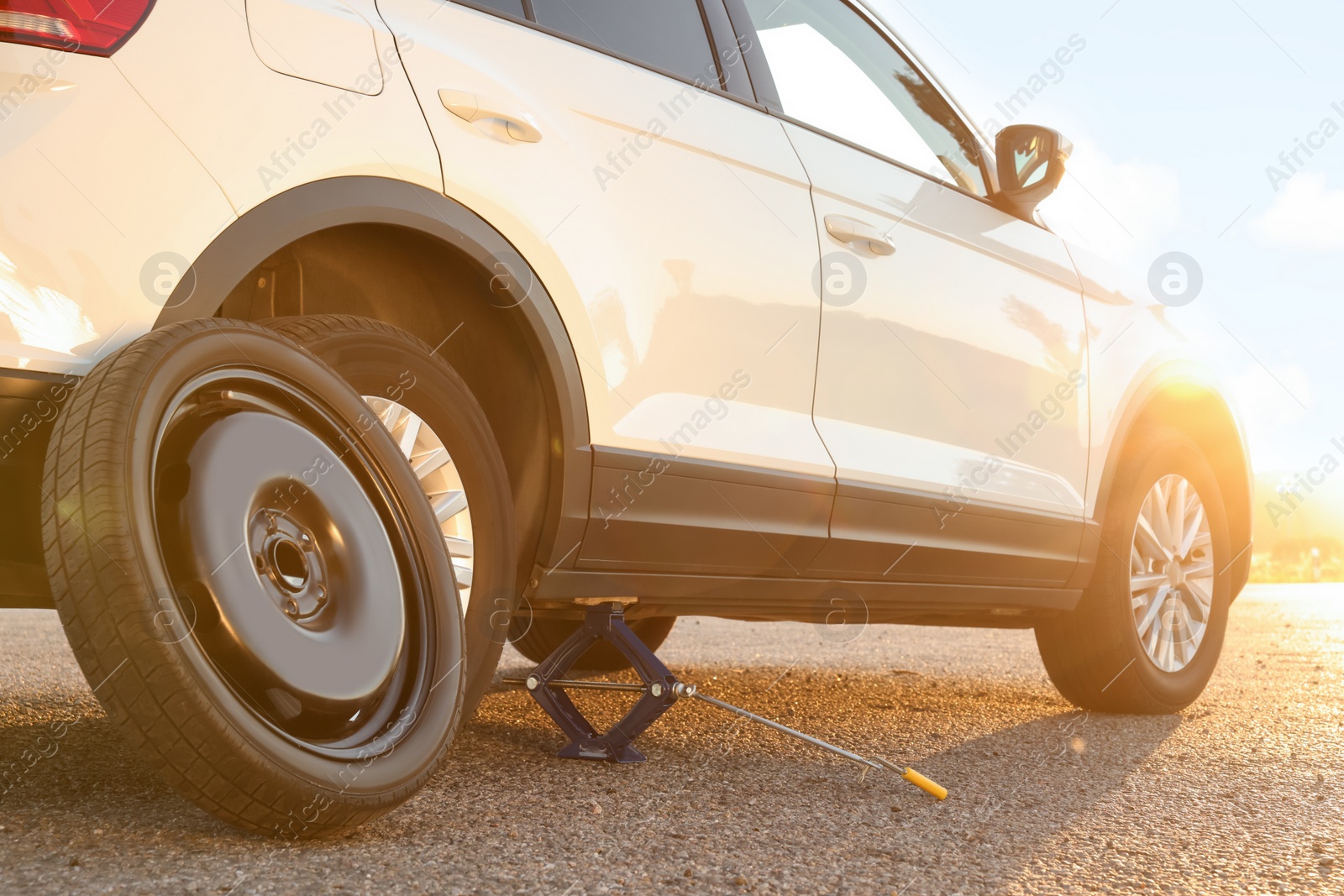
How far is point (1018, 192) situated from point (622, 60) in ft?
4.98

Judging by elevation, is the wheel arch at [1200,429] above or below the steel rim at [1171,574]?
above

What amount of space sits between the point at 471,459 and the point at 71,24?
0.94m

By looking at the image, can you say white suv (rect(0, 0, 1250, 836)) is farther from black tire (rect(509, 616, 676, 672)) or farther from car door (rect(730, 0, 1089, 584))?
black tire (rect(509, 616, 676, 672))

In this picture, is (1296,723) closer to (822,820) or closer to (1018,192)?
(1018,192)

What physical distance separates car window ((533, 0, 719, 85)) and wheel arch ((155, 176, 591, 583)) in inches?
23.0

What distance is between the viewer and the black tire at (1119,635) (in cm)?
368

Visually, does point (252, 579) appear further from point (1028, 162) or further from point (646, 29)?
point (1028, 162)

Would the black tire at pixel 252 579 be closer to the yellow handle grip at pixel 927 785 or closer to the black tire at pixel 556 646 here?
the yellow handle grip at pixel 927 785

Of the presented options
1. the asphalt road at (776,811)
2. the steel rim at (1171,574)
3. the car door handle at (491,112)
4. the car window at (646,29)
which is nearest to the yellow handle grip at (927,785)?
the asphalt road at (776,811)

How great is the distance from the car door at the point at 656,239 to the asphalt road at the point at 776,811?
1.71ft

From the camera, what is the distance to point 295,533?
175cm

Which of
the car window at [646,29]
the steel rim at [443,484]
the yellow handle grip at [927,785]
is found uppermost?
the car window at [646,29]

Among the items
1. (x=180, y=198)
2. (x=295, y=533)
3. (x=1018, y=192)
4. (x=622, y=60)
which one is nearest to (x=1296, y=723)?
(x=1018, y=192)

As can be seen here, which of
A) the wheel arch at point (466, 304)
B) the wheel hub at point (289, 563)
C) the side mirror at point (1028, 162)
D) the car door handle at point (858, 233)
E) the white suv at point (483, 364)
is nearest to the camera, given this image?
the white suv at point (483, 364)
